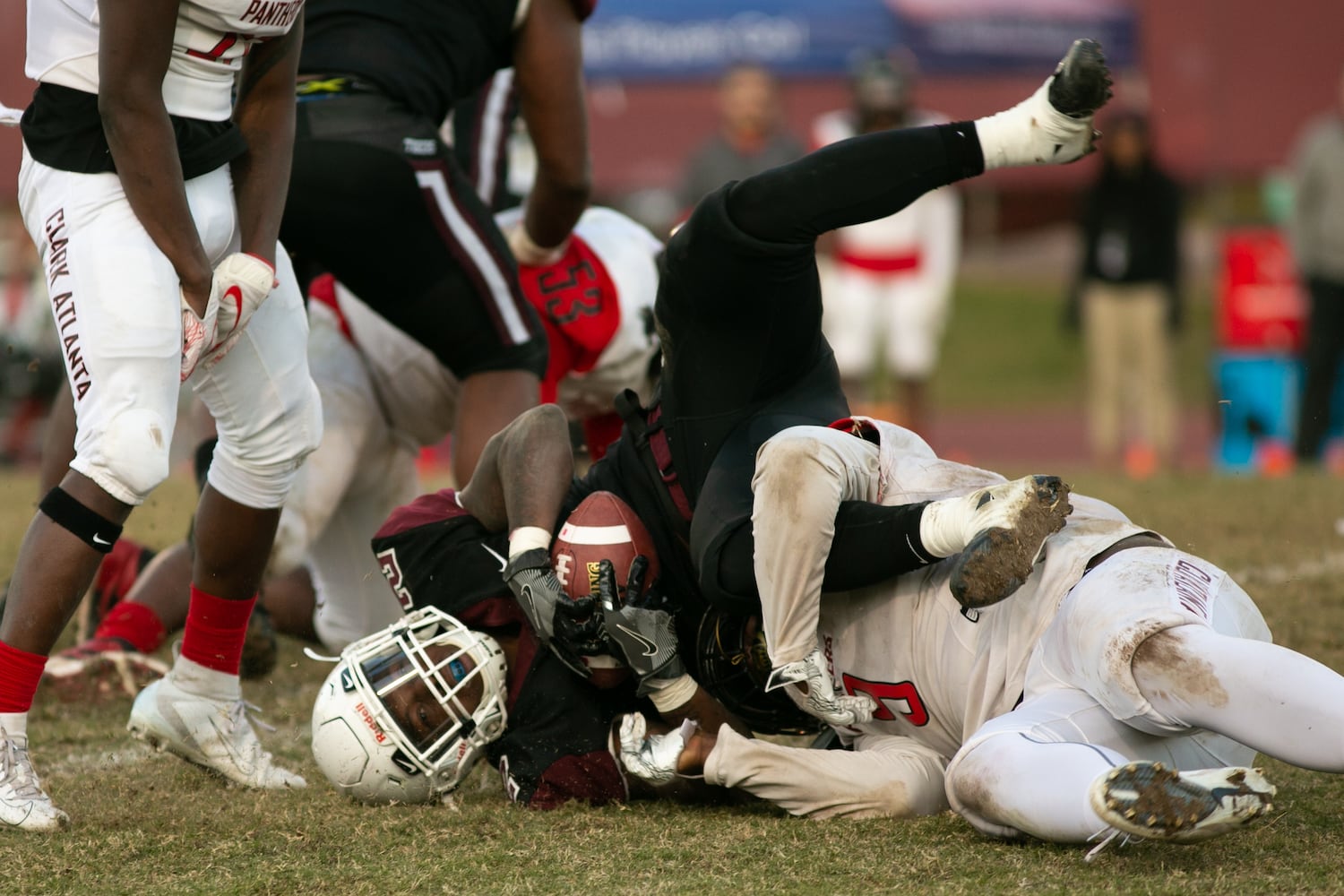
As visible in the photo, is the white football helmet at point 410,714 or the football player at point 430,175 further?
the football player at point 430,175

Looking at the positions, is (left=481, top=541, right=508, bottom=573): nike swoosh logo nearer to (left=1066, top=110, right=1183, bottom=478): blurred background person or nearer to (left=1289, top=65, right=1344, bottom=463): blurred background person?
(left=1289, top=65, right=1344, bottom=463): blurred background person

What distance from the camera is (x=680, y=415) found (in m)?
3.30

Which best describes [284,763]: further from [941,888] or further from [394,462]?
[941,888]

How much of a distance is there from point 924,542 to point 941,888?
0.65 metres

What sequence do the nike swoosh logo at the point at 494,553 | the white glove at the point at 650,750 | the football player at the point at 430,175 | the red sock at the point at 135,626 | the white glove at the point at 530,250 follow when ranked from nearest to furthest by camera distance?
the white glove at the point at 650,750 → the nike swoosh logo at the point at 494,553 → the football player at the point at 430,175 → the red sock at the point at 135,626 → the white glove at the point at 530,250

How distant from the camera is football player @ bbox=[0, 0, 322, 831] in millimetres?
2891

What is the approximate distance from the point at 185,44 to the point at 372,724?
1.35 metres

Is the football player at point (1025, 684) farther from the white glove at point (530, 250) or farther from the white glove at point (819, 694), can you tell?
the white glove at point (530, 250)

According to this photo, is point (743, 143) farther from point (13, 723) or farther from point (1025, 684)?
point (13, 723)

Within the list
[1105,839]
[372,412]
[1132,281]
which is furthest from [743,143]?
[1105,839]

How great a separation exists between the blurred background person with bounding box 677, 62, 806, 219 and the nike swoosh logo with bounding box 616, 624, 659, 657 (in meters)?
6.11

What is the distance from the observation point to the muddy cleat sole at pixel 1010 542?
2664 millimetres

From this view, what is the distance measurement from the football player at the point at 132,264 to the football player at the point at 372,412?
1078mm

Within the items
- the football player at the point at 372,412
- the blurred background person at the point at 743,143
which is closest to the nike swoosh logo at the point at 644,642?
the football player at the point at 372,412
